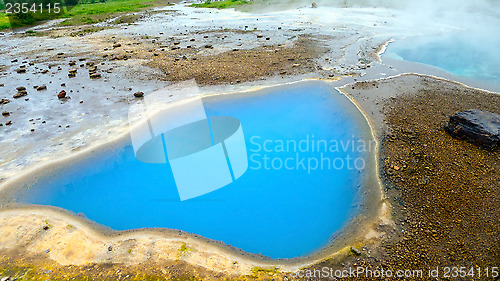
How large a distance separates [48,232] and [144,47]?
1784 centimetres

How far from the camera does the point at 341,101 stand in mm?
12789

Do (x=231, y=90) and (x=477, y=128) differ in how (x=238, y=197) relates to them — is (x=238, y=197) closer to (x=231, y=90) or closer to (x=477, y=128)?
(x=231, y=90)

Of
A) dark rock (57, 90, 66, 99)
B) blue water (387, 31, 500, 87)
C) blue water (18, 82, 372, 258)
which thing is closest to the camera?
blue water (18, 82, 372, 258)

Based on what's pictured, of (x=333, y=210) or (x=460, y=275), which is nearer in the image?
(x=460, y=275)

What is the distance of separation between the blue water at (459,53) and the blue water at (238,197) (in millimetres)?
9471

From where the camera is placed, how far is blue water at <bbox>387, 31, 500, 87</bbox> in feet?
51.3

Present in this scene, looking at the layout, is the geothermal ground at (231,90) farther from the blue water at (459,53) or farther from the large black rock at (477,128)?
the blue water at (459,53)

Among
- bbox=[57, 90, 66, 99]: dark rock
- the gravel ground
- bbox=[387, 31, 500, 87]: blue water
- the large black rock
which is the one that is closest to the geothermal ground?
the gravel ground

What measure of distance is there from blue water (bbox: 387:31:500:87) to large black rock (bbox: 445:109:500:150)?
618 centimetres

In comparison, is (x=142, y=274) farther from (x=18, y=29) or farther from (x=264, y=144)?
(x=18, y=29)

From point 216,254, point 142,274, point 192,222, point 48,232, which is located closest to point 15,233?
point 48,232

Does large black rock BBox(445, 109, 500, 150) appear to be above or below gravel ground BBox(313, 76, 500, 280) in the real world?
above

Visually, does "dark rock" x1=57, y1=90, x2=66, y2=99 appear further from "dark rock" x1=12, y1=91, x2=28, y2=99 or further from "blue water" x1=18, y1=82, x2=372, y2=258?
"blue water" x1=18, y1=82, x2=372, y2=258

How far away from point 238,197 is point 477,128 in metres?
8.08
